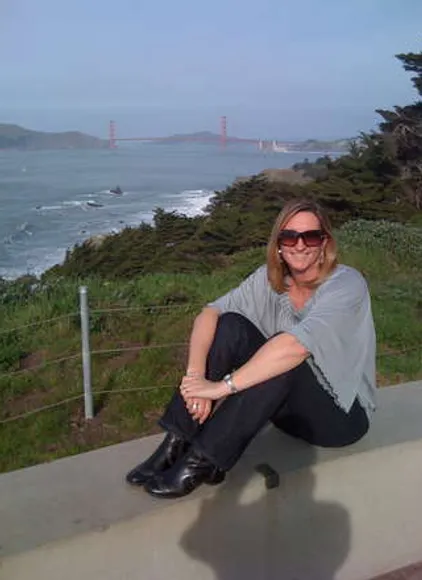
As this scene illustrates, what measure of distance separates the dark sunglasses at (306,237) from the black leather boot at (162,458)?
698 millimetres

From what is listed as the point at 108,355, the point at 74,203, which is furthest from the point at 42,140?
the point at 108,355

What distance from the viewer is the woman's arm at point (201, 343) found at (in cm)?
238

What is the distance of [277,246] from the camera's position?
99.3 inches

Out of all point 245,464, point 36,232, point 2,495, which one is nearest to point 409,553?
point 245,464

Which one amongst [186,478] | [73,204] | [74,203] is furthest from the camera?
[74,203]

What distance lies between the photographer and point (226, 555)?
223cm

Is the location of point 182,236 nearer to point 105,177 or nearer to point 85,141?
point 105,177

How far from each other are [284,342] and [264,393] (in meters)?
0.15

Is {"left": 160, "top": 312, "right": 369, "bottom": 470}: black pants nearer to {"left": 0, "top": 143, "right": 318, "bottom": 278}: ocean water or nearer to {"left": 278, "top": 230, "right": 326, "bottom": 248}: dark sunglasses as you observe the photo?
{"left": 278, "top": 230, "right": 326, "bottom": 248}: dark sunglasses

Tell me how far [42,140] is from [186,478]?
131891mm

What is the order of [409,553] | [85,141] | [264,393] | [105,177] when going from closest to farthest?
[264,393], [409,553], [105,177], [85,141]

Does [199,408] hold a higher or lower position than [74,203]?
higher

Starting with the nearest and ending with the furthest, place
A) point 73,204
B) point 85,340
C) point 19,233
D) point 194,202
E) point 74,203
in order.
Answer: point 85,340 < point 19,233 < point 194,202 < point 73,204 < point 74,203

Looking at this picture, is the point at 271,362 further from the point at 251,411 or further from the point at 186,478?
the point at 186,478
